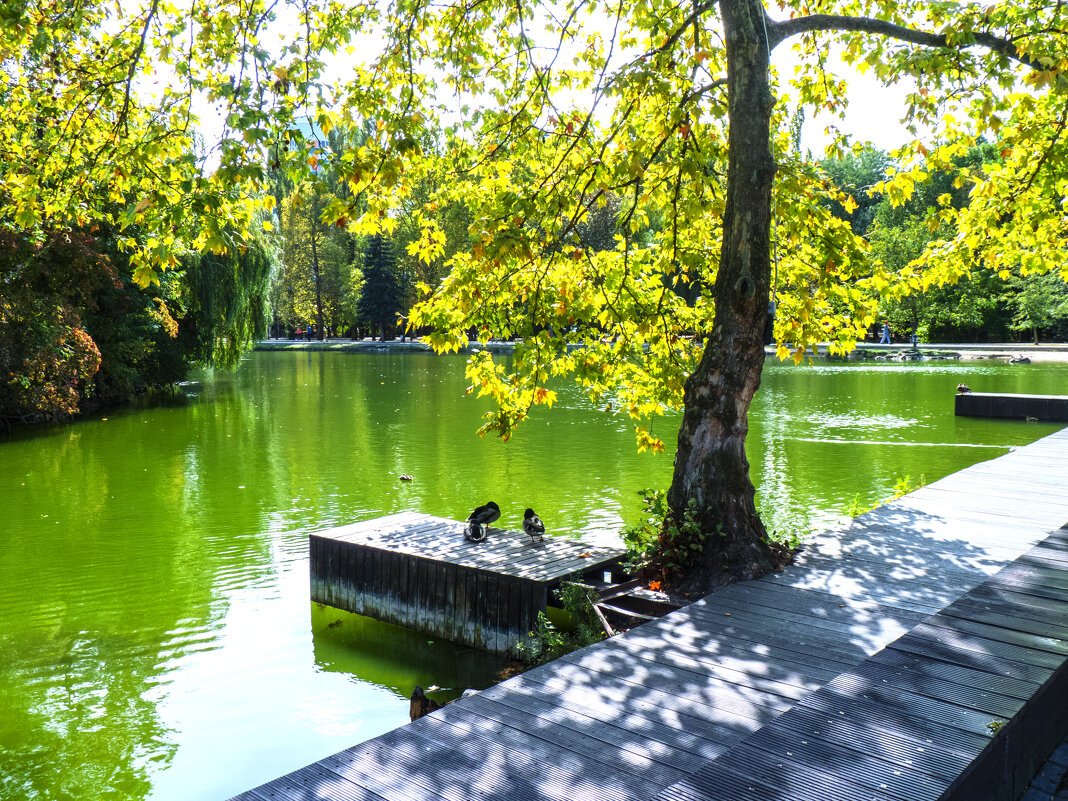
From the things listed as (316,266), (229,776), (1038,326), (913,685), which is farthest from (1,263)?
(1038,326)

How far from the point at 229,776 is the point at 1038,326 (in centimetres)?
5289

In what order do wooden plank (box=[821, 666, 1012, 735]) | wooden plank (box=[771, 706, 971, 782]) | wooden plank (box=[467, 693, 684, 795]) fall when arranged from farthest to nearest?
wooden plank (box=[467, 693, 684, 795]) < wooden plank (box=[821, 666, 1012, 735]) < wooden plank (box=[771, 706, 971, 782])

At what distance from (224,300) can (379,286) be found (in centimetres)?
3406

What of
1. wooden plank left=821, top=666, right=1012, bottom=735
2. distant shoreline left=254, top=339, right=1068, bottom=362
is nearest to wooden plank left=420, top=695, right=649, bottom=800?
wooden plank left=821, top=666, right=1012, bottom=735

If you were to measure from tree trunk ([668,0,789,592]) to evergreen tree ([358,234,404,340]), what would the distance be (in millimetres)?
52417

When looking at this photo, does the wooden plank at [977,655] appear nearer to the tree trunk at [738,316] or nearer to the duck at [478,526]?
the tree trunk at [738,316]

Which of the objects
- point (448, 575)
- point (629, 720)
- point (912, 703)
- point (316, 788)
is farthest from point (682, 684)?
point (448, 575)

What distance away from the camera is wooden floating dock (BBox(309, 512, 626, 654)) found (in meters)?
5.99

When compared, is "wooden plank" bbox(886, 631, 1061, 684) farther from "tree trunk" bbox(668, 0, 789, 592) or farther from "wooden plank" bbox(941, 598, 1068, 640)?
"tree trunk" bbox(668, 0, 789, 592)

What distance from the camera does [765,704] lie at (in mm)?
3555

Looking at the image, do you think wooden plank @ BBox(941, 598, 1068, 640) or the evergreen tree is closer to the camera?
wooden plank @ BBox(941, 598, 1068, 640)

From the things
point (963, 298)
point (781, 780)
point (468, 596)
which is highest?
point (963, 298)

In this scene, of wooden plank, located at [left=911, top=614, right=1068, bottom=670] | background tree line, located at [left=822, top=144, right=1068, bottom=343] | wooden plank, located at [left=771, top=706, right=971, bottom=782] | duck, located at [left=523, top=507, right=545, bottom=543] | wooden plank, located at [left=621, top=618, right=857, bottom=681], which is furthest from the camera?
background tree line, located at [left=822, top=144, right=1068, bottom=343]

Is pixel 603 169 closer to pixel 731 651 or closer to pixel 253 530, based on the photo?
pixel 731 651
